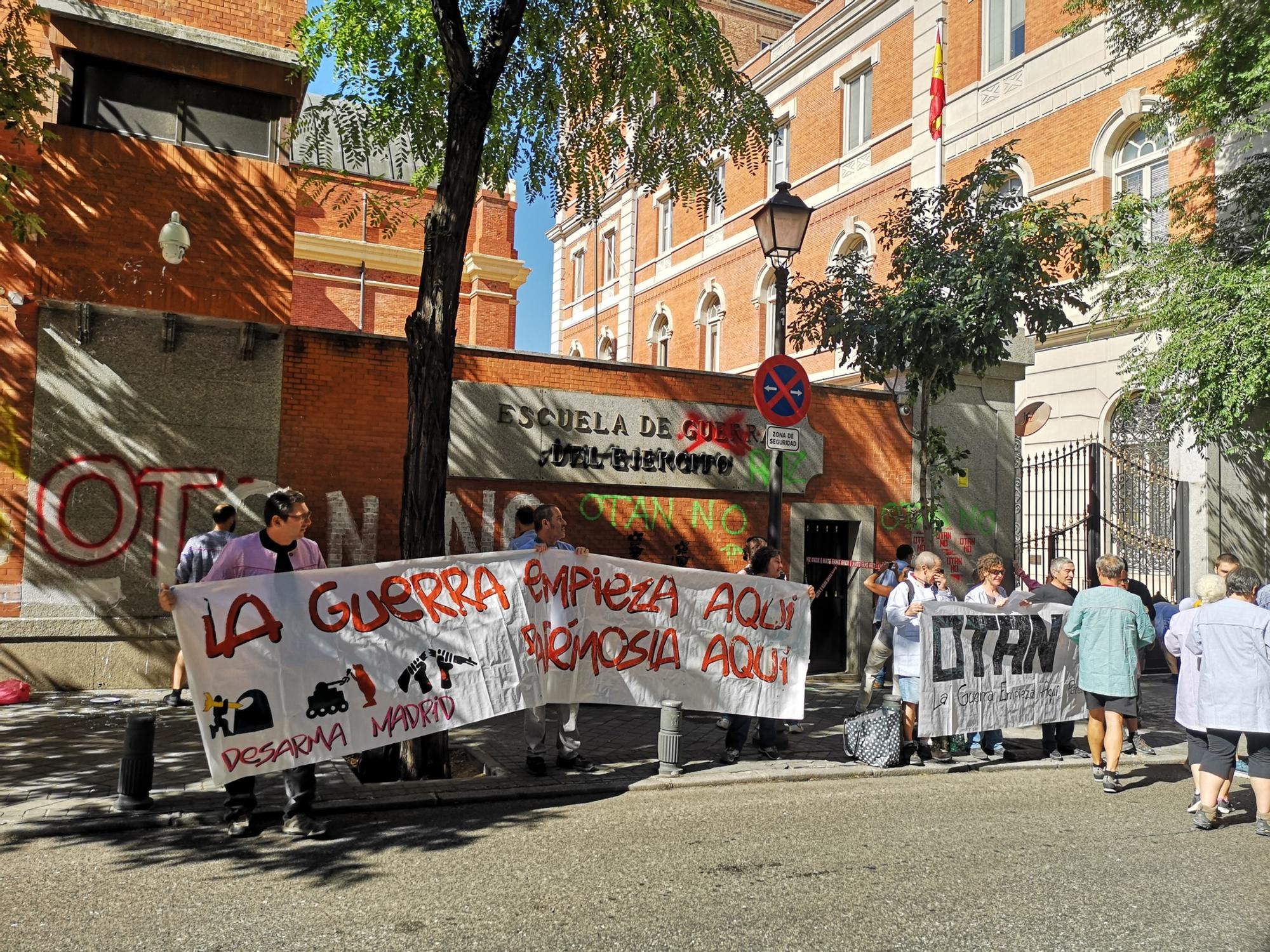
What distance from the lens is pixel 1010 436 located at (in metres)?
15.4

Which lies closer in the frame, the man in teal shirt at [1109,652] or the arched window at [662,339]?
the man in teal shirt at [1109,652]

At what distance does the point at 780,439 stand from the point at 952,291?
351cm

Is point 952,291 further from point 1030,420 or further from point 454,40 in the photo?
point 454,40

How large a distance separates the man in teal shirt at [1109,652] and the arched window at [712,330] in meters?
23.3

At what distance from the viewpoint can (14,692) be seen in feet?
30.5

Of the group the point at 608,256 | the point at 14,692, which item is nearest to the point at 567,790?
the point at 14,692

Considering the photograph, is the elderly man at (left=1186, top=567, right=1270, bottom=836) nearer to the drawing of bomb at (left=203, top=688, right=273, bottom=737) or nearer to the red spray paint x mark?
the drawing of bomb at (left=203, top=688, right=273, bottom=737)

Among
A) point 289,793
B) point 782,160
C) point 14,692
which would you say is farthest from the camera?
point 782,160

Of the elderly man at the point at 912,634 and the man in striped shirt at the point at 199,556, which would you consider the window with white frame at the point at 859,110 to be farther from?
the man in striped shirt at the point at 199,556

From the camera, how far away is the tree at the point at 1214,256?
13273 mm

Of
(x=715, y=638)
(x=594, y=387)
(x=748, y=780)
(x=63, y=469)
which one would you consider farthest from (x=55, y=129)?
(x=748, y=780)

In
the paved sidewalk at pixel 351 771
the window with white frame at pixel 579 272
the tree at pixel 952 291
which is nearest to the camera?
the paved sidewalk at pixel 351 771

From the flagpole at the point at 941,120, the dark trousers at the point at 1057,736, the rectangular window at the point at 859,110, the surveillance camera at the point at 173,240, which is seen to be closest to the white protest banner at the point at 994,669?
the dark trousers at the point at 1057,736

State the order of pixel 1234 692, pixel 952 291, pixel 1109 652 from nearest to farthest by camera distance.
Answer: pixel 1234 692 → pixel 1109 652 → pixel 952 291
